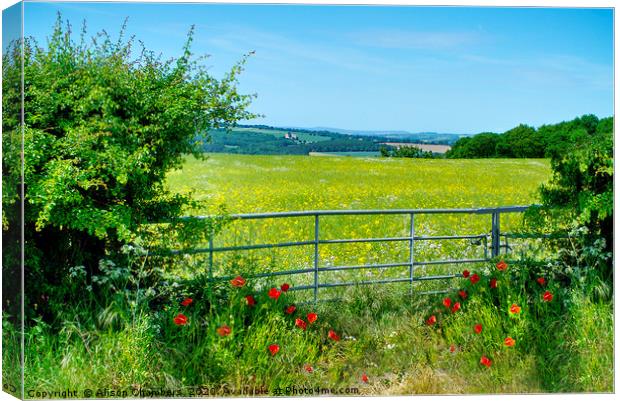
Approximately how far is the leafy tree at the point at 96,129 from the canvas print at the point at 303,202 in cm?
2

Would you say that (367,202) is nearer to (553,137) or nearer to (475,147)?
(475,147)

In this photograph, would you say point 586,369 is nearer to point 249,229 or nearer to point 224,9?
point 249,229

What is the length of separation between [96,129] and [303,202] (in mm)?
1522

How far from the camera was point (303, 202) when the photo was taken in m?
5.45

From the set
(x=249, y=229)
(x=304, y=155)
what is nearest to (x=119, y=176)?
(x=249, y=229)

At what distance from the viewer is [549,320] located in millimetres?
5270

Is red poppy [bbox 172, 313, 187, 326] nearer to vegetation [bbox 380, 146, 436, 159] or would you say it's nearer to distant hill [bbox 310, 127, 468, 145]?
distant hill [bbox 310, 127, 468, 145]

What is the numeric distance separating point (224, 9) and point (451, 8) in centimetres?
151

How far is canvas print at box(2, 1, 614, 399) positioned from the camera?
4754 mm

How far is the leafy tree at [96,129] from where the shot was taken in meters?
A: 4.65

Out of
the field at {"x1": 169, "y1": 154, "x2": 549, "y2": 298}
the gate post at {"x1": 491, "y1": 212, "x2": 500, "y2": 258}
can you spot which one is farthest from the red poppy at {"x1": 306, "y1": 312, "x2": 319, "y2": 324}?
the gate post at {"x1": 491, "y1": 212, "x2": 500, "y2": 258}

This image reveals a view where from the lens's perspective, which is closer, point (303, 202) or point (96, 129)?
point (96, 129)

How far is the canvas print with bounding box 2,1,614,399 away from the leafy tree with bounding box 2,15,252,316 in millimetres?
15


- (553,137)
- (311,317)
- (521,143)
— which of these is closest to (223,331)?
(311,317)
